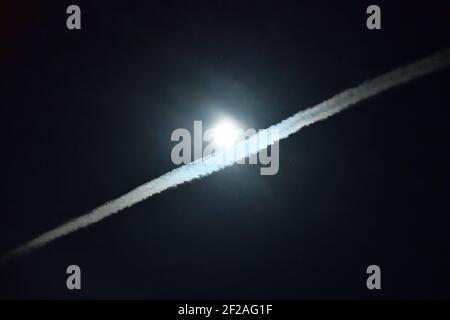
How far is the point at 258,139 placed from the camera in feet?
5.39

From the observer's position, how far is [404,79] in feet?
5.25

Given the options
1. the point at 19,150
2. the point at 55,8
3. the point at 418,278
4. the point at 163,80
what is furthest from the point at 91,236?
the point at 418,278

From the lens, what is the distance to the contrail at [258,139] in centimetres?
160

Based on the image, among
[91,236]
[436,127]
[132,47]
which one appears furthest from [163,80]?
[436,127]

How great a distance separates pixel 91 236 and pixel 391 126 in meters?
1.29

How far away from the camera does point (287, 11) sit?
1638 mm

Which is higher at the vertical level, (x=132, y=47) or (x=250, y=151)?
(x=132, y=47)

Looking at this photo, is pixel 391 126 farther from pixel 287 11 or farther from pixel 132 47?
pixel 132 47

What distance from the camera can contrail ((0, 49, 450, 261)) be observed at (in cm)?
160

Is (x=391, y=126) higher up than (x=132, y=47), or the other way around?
(x=132, y=47)

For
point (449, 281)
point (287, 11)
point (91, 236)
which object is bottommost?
point (449, 281)

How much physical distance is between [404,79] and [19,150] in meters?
1.57

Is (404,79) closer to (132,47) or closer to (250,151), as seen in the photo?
(250,151)
